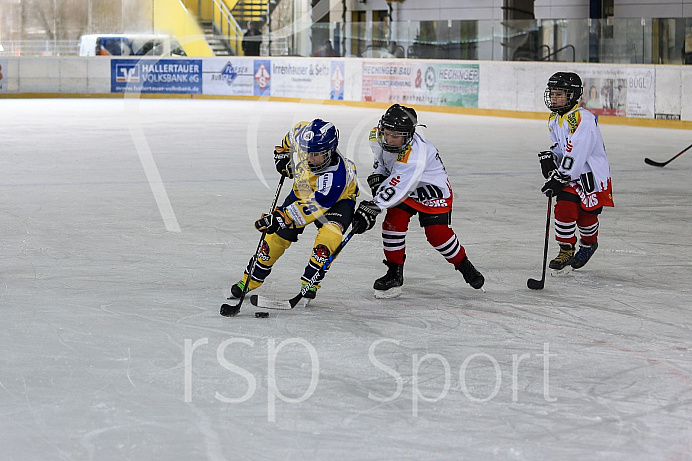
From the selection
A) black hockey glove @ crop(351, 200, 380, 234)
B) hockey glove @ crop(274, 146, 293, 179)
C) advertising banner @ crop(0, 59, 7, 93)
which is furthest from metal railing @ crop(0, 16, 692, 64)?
black hockey glove @ crop(351, 200, 380, 234)

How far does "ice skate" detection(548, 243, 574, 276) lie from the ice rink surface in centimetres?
11

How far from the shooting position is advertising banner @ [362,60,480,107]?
65.4 ft

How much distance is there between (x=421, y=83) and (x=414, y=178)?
53.5 feet

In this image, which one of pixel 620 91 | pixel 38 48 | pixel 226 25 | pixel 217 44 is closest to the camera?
pixel 620 91

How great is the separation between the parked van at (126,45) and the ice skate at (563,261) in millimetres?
22623

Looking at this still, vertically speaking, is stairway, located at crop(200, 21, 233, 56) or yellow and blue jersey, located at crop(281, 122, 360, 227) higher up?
stairway, located at crop(200, 21, 233, 56)

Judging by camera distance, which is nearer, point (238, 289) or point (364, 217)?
point (364, 217)

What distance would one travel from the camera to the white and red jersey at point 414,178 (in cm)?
475

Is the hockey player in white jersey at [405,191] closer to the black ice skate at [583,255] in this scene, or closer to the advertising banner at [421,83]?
the black ice skate at [583,255]

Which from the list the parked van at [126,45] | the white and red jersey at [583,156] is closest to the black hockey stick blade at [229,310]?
the white and red jersey at [583,156]

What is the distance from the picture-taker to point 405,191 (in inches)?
187

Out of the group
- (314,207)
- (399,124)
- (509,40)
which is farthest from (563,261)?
(509,40)

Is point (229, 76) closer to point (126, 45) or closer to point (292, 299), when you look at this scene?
point (126, 45)

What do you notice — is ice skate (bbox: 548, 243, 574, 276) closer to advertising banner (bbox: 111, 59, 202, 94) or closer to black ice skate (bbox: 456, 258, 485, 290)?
black ice skate (bbox: 456, 258, 485, 290)
